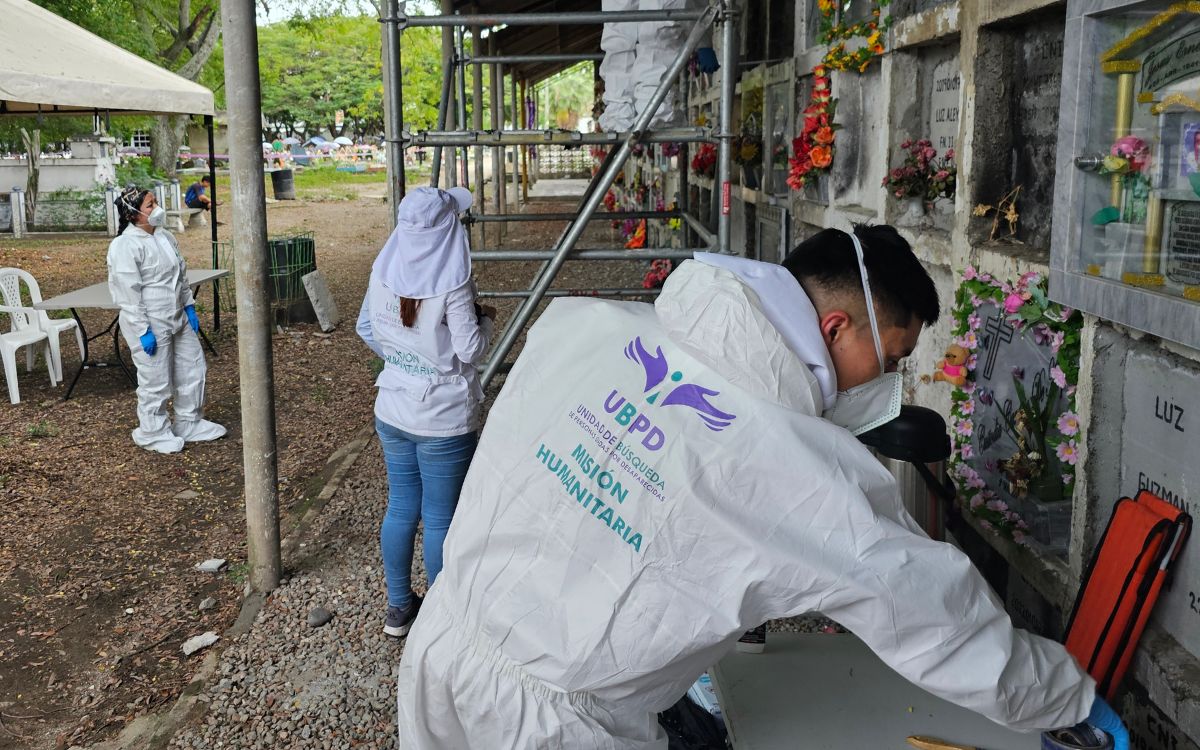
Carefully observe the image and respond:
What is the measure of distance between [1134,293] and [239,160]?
308cm

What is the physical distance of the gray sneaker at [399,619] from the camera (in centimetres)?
376

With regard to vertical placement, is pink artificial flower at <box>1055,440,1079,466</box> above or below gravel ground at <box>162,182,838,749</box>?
above

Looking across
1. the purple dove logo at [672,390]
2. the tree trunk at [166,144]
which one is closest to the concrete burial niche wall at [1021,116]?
the purple dove logo at [672,390]

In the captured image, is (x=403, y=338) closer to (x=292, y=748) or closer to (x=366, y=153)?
(x=292, y=748)

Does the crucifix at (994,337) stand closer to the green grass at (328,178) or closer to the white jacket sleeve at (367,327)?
the white jacket sleeve at (367,327)

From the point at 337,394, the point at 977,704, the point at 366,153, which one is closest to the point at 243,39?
the point at 977,704

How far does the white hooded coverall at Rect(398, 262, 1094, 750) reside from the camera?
144 centimetres

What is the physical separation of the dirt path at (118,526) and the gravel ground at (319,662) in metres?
0.28

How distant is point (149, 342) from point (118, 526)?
4.93ft

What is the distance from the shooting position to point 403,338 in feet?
11.6

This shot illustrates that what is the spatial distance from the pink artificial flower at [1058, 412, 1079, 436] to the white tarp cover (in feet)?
21.4

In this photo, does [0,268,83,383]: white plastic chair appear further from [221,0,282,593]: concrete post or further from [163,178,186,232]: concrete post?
[163,178,186,232]: concrete post

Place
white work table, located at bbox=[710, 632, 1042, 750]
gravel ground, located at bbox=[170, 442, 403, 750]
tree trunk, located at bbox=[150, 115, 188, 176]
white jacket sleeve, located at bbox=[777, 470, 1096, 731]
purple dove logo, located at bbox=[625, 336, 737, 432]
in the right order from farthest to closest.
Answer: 1. tree trunk, located at bbox=[150, 115, 188, 176]
2. gravel ground, located at bbox=[170, 442, 403, 750]
3. white work table, located at bbox=[710, 632, 1042, 750]
4. purple dove logo, located at bbox=[625, 336, 737, 432]
5. white jacket sleeve, located at bbox=[777, 470, 1096, 731]

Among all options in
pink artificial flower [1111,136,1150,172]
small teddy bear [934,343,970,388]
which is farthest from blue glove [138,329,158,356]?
pink artificial flower [1111,136,1150,172]
